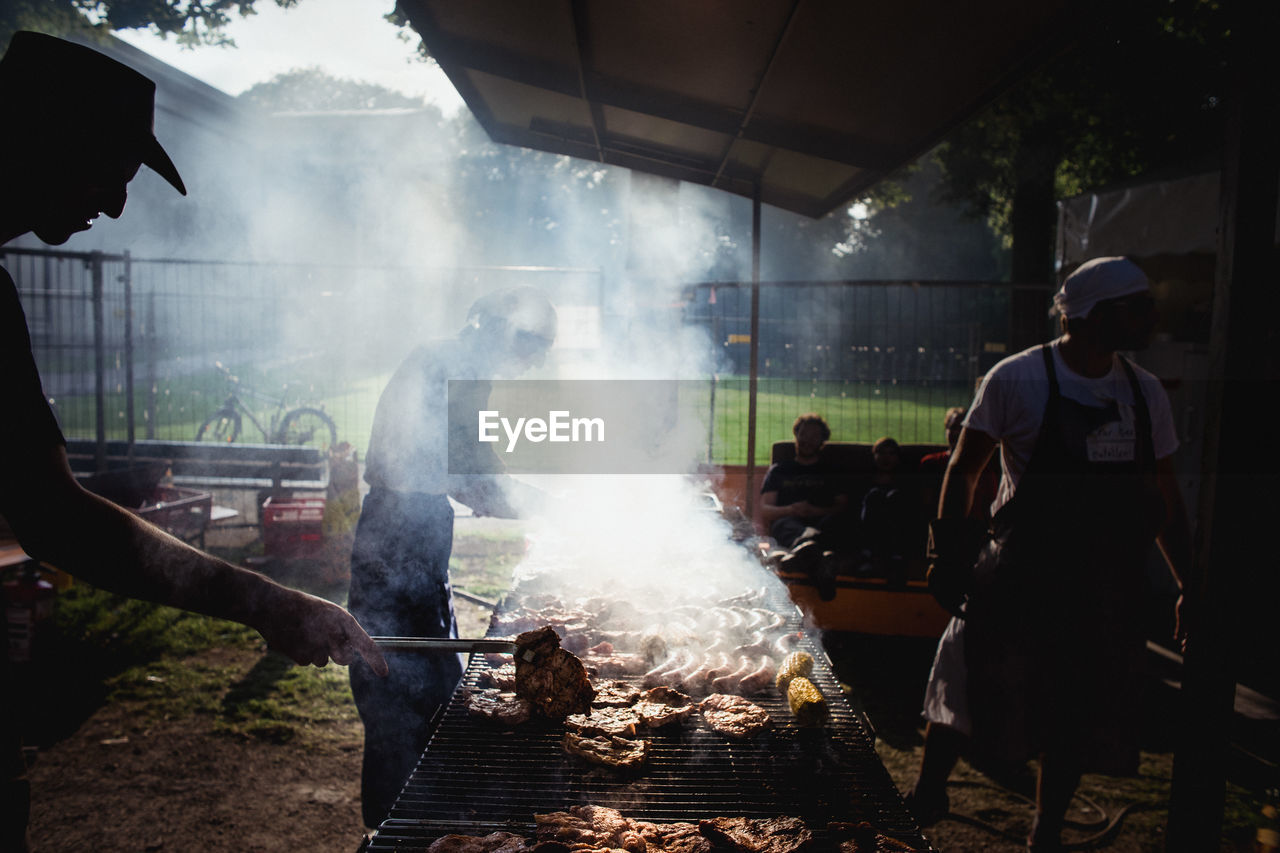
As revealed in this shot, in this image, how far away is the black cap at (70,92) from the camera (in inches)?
64.7

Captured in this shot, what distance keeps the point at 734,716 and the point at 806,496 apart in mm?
4902

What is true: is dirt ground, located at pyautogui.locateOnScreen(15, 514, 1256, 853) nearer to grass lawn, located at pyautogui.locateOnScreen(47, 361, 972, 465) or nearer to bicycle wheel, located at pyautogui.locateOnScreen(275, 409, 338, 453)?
grass lawn, located at pyautogui.locateOnScreen(47, 361, 972, 465)

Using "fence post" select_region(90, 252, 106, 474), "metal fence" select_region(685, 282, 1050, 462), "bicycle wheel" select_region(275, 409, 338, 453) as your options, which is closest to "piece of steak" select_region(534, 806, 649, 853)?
"metal fence" select_region(685, 282, 1050, 462)

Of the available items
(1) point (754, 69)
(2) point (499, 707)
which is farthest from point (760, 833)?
(1) point (754, 69)

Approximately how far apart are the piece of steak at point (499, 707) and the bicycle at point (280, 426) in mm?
9530

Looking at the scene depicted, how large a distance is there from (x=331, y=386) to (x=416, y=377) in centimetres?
1221

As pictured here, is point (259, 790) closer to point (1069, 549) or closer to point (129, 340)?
point (1069, 549)

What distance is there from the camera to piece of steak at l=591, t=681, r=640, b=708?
2696 millimetres

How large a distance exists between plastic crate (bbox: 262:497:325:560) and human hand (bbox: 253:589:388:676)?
627cm

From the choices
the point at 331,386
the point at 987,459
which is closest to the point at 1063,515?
the point at 987,459

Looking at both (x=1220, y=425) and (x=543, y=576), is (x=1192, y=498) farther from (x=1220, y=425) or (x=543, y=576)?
(x=543, y=576)

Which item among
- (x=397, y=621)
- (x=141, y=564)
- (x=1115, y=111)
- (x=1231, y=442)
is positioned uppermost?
(x=1115, y=111)

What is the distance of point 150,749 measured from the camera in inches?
181

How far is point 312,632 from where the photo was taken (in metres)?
1.95
